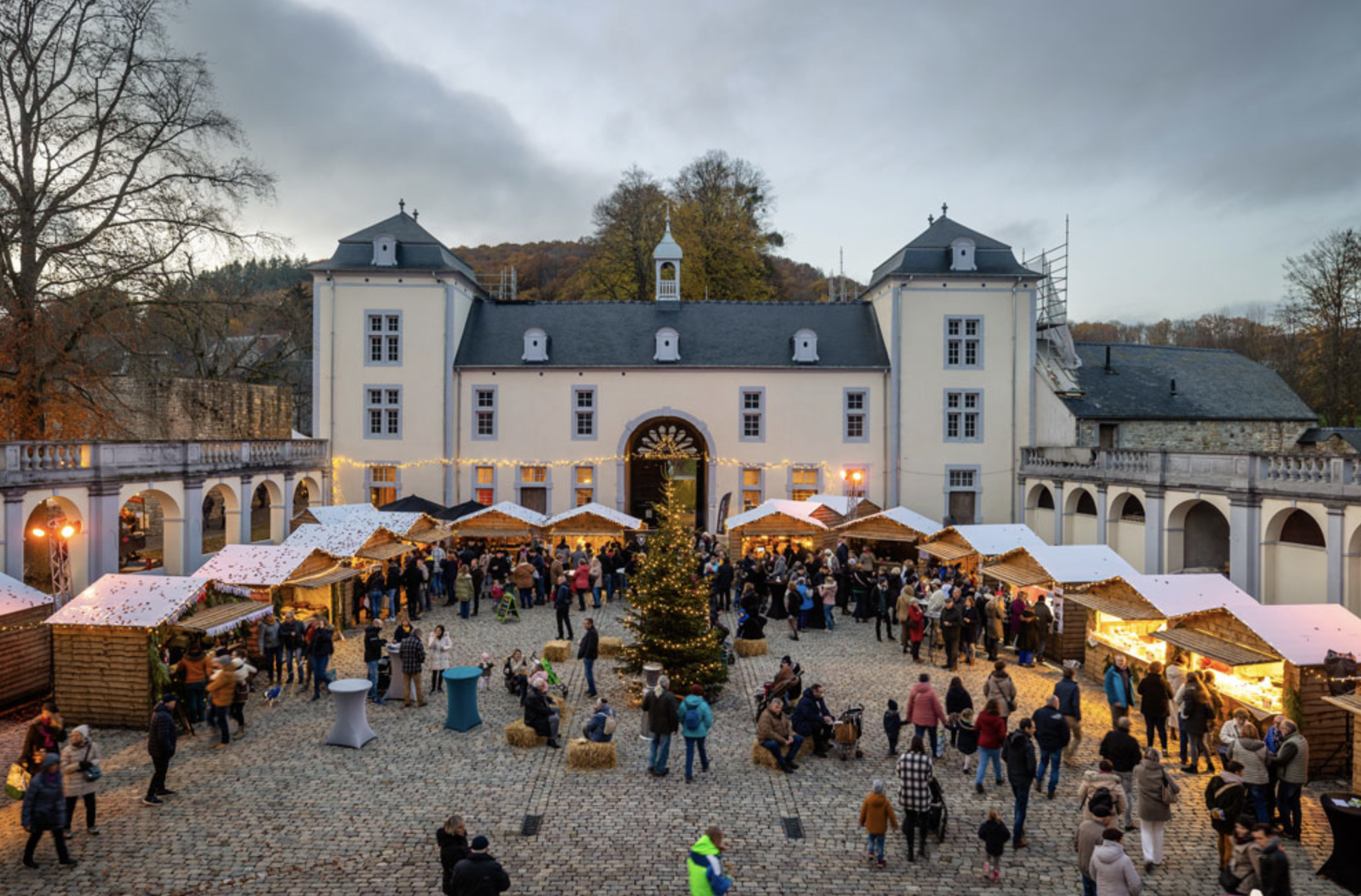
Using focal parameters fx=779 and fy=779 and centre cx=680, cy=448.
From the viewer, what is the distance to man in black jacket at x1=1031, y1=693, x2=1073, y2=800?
31.5 ft

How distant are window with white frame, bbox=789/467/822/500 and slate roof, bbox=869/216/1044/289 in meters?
8.25

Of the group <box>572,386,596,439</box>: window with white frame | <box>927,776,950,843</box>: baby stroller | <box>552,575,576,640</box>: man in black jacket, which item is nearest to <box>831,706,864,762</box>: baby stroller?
<box>927,776,950,843</box>: baby stroller

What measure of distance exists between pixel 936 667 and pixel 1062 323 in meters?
20.6

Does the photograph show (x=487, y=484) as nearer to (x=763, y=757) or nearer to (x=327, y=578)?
(x=327, y=578)

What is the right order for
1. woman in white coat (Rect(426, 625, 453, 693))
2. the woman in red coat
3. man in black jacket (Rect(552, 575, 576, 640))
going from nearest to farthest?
the woman in red coat
woman in white coat (Rect(426, 625, 453, 693))
man in black jacket (Rect(552, 575, 576, 640))

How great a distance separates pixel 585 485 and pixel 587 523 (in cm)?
685

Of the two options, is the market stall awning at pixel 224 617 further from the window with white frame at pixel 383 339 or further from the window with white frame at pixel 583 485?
the window with white frame at pixel 383 339

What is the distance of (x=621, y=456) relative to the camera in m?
30.4

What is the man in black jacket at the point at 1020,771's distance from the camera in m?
8.59

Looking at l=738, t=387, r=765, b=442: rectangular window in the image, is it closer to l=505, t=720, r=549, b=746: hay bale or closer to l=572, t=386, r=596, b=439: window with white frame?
l=572, t=386, r=596, b=439: window with white frame

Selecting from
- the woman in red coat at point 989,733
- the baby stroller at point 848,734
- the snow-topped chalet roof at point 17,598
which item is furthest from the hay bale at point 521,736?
the snow-topped chalet roof at point 17,598

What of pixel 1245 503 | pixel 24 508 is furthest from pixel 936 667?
pixel 24 508

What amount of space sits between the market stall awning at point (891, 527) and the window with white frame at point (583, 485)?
10.6 meters

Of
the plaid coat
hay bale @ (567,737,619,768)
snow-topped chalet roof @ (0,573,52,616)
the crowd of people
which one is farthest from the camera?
snow-topped chalet roof @ (0,573,52,616)
